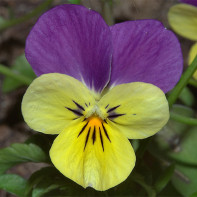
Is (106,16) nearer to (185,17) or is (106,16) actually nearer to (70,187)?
(185,17)

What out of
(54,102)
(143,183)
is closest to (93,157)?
(54,102)

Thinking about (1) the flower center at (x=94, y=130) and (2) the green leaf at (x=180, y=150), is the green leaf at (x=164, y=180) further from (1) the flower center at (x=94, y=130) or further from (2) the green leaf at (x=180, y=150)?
(1) the flower center at (x=94, y=130)

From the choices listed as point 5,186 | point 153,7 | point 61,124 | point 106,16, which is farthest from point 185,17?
point 153,7

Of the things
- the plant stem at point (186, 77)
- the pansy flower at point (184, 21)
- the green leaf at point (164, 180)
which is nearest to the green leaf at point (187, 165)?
the green leaf at point (164, 180)

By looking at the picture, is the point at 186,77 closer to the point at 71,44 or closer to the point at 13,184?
the point at 71,44

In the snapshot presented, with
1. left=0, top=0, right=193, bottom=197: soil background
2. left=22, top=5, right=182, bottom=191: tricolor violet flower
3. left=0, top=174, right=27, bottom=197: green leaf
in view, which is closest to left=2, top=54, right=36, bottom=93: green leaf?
left=0, top=0, right=193, bottom=197: soil background
